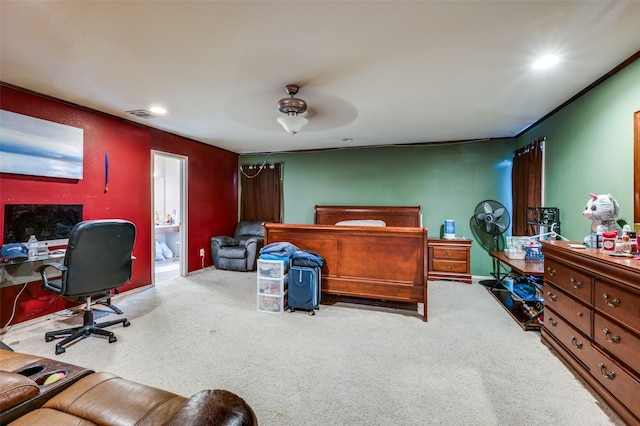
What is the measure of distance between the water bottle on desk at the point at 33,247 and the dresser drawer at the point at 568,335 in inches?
178

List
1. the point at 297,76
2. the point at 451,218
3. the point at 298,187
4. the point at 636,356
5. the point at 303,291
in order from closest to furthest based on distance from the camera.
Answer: the point at 636,356 < the point at 297,76 < the point at 303,291 < the point at 451,218 < the point at 298,187

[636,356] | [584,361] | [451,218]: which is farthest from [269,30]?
[451,218]

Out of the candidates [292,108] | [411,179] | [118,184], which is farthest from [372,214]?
[118,184]

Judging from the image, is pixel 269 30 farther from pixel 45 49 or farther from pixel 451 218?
pixel 451 218

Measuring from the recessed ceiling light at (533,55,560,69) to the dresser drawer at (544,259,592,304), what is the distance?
1625 mm

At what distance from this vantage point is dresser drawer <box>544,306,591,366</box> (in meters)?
1.91

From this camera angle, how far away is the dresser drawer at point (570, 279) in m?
1.89

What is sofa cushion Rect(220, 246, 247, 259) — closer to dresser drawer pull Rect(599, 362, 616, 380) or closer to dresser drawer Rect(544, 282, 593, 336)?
dresser drawer Rect(544, 282, 593, 336)

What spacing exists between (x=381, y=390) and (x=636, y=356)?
1403mm

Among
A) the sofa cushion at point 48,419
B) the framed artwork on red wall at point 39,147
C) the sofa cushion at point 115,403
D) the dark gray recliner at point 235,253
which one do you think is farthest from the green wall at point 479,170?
the sofa cushion at point 48,419

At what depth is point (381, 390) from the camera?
1852mm

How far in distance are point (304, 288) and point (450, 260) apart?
268 centimetres

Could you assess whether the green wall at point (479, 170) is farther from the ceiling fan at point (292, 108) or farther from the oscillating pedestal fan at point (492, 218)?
the ceiling fan at point (292, 108)

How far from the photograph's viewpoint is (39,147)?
2879 millimetres
